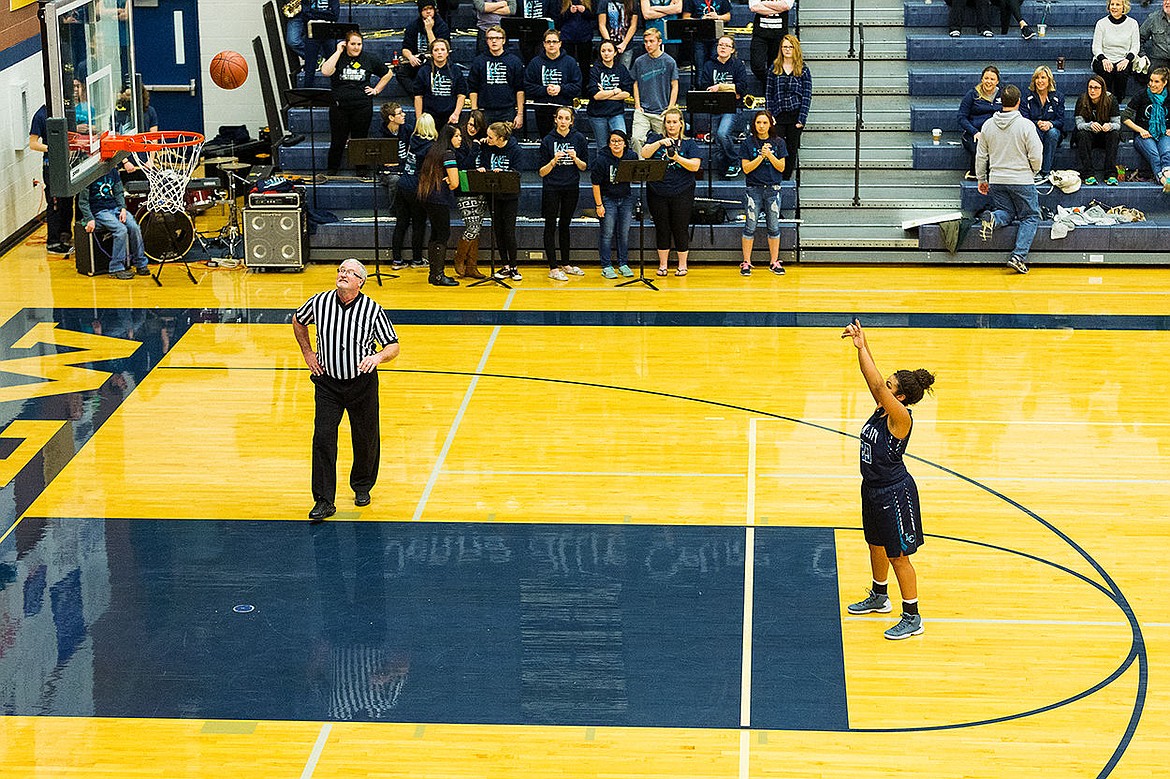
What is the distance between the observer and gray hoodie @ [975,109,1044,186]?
60.4 ft

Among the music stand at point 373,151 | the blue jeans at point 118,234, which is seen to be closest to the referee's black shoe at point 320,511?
the music stand at point 373,151

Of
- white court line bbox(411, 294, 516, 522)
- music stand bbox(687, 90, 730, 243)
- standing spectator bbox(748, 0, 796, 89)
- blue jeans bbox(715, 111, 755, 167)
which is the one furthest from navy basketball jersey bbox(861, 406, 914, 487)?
standing spectator bbox(748, 0, 796, 89)

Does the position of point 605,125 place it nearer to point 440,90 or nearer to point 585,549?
point 440,90

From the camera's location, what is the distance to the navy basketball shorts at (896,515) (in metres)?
9.43

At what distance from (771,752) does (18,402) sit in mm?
8532

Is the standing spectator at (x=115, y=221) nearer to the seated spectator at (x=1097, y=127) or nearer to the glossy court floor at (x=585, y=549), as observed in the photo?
the glossy court floor at (x=585, y=549)

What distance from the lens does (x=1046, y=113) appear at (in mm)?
19406

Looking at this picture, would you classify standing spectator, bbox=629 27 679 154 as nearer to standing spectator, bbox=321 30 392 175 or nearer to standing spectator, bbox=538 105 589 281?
standing spectator, bbox=538 105 589 281

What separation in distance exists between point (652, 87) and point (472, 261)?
3302mm

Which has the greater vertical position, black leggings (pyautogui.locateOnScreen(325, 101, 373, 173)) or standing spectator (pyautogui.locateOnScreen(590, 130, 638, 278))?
black leggings (pyautogui.locateOnScreen(325, 101, 373, 173))

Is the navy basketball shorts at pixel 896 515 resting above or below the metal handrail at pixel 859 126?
below

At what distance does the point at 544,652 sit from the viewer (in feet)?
31.2

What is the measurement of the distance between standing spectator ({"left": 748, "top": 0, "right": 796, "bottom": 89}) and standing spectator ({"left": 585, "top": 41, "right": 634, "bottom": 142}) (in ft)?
6.94

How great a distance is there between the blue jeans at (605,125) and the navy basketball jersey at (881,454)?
10.5m
